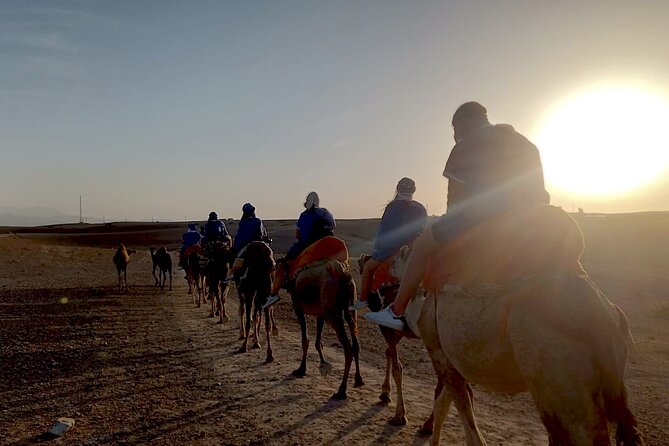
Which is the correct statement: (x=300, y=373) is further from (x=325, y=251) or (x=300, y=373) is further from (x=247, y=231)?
(x=247, y=231)

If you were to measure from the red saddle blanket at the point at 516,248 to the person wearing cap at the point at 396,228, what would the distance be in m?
2.90

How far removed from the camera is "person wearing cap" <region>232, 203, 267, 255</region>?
1170 cm

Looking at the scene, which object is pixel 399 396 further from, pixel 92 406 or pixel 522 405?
pixel 92 406

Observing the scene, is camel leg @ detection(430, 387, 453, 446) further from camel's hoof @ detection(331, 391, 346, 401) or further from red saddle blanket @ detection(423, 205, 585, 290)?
camel's hoof @ detection(331, 391, 346, 401)

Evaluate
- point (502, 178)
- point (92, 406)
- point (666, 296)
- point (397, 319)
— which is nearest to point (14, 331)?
point (92, 406)

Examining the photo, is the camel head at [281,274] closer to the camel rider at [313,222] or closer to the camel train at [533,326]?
the camel rider at [313,222]

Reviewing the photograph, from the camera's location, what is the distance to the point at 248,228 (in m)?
11.7

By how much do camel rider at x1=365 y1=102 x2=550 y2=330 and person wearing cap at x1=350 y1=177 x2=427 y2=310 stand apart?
2628 millimetres

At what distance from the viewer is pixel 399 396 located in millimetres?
6652

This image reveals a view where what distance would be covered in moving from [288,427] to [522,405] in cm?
382

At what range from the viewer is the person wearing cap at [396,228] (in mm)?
6828

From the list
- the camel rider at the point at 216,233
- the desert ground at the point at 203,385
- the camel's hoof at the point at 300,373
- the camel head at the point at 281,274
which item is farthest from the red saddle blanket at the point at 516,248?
the camel rider at the point at 216,233

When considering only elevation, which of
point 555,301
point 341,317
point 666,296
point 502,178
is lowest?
point 666,296

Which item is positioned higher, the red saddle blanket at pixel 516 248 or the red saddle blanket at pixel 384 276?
the red saddle blanket at pixel 516 248
